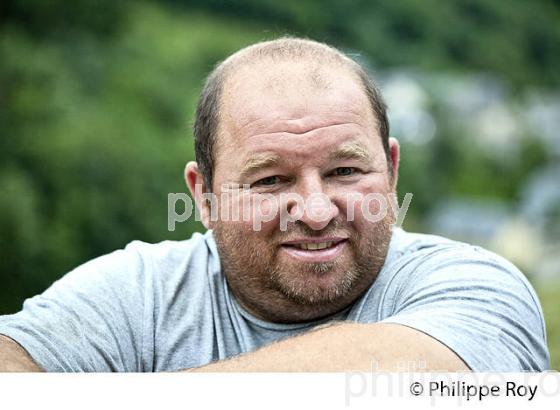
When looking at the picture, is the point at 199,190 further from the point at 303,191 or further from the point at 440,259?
the point at 440,259

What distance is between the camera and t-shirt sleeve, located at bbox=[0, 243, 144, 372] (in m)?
1.40

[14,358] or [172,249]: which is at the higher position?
[172,249]

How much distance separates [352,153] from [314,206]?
149mm

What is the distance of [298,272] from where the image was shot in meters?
1.46

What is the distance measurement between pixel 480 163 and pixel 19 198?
3.04 m

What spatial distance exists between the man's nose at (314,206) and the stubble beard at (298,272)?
0.07 feet

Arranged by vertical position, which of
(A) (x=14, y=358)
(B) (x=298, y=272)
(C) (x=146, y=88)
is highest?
(C) (x=146, y=88)

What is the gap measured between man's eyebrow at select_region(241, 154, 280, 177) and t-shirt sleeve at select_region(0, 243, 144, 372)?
0.33 meters

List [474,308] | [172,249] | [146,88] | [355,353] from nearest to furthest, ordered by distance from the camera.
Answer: [355,353]
[474,308]
[172,249]
[146,88]

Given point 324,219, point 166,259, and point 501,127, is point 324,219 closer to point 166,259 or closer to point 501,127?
point 166,259

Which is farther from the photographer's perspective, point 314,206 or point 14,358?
point 314,206

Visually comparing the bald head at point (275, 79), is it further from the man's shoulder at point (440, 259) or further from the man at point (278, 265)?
the man's shoulder at point (440, 259)

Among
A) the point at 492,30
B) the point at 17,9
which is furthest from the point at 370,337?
the point at 17,9

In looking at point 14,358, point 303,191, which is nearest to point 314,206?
point 303,191
